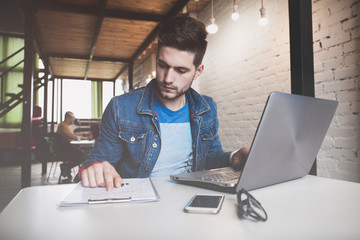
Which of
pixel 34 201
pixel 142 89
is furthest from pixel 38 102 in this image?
pixel 34 201

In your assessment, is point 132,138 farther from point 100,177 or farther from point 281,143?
point 281,143

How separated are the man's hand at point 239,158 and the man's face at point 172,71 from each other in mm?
461

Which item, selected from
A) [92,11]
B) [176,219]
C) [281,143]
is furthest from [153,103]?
[92,11]

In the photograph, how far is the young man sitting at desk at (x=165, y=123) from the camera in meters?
1.33

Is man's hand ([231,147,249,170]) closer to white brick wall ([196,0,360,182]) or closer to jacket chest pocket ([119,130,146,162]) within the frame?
jacket chest pocket ([119,130,146,162])

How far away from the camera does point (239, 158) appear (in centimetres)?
112

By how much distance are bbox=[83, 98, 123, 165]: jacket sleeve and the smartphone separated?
74 centimetres

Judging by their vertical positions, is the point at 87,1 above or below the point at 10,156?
above

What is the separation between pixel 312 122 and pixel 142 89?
887 millimetres

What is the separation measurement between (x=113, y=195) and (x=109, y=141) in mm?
618

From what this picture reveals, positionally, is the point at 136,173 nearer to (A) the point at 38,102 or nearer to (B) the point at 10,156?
(B) the point at 10,156

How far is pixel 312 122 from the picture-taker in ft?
2.83

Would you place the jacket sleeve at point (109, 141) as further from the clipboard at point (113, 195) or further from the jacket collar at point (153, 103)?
the clipboard at point (113, 195)

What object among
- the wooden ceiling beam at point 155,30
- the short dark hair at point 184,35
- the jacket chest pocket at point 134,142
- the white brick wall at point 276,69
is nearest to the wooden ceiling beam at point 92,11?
the wooden ceiling beam at point 155,30
